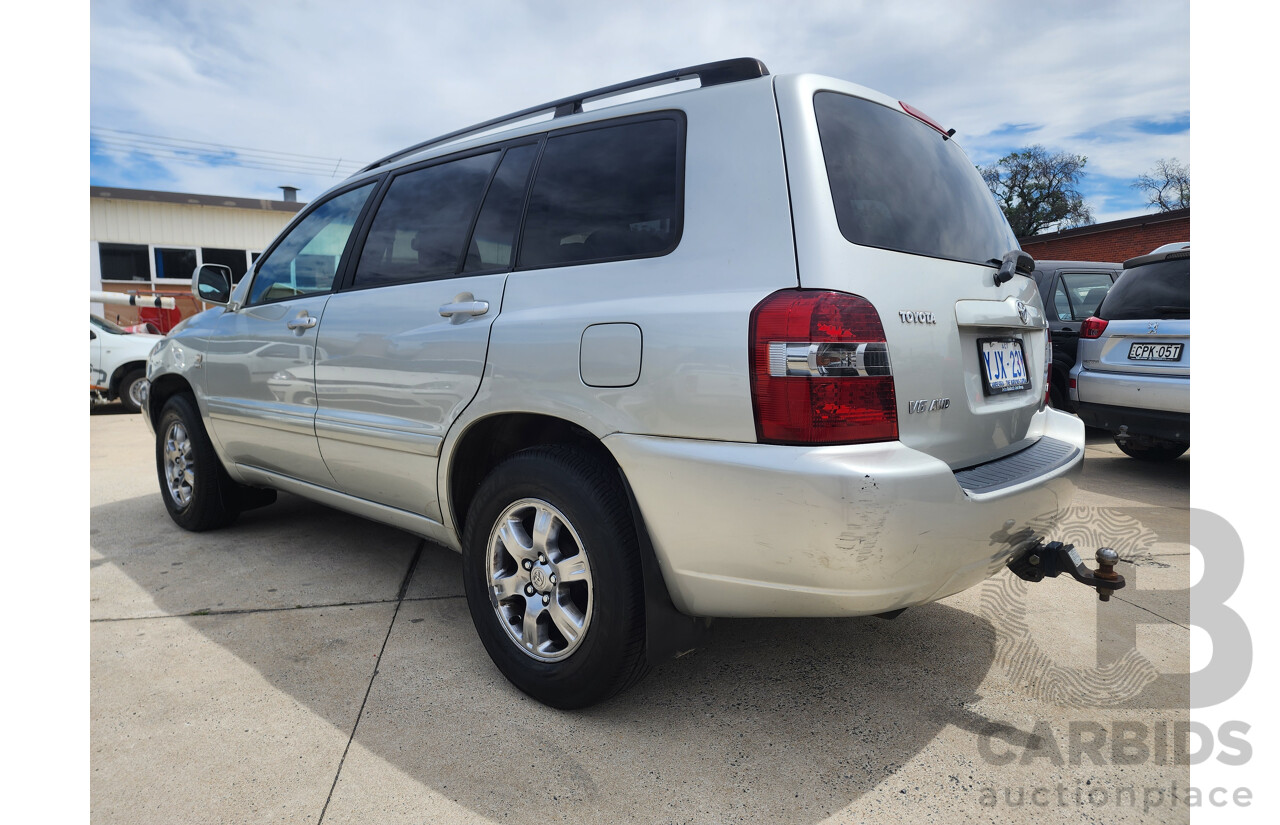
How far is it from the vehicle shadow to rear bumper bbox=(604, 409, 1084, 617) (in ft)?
1.49

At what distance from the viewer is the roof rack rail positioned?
218 cm

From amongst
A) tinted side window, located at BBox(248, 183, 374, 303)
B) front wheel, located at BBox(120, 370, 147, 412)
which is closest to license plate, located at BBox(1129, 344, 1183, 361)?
tinted side window, located at BBox(248, 183, 374, 303)

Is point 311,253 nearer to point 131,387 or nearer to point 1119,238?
point 131,387

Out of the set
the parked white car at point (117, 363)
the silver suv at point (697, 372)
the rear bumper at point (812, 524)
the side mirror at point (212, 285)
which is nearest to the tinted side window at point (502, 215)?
the silver suv at point (697, 372)

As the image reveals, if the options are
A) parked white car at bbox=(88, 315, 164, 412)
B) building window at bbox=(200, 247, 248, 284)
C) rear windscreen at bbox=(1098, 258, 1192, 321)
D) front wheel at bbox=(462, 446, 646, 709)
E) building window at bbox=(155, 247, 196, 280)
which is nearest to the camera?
front wheel at bbox=(462, 446, 646, 709)

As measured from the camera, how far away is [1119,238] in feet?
58.0

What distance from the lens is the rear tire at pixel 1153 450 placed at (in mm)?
6031

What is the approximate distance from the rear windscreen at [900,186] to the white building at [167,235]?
19.4 meters

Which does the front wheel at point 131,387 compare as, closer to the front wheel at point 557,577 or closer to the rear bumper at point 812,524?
A: the front wheel at point 557,577

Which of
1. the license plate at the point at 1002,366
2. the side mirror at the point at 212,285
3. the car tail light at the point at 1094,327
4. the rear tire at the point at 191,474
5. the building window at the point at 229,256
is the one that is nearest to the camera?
the license plate at the point at 1002,366

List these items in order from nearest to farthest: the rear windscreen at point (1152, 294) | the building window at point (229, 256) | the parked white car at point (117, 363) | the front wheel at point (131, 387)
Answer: the rear windscreen at point (1152, 294) → the parked white car at point (117, 363) → the front wheel at point (131, 387) → the building window at point (229, 256)

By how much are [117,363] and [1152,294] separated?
12.6 m

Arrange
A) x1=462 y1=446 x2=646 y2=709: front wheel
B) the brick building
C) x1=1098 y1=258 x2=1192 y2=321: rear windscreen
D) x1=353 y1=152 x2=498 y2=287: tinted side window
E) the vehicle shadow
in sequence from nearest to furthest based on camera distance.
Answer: the vehicle shadow → x1=462 y1=446 x2=646 y2=709: front wheel → x1=353 y1=152 x2=498 y2=287: tinted side window → x1=1098 y1=258 x2=1192 y2=321: rear windscreen → the brick building

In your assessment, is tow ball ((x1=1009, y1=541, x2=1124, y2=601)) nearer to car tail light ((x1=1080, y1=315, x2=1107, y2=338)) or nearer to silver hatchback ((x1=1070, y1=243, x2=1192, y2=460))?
silver hatchback ((x1=1070, y1=243, x2=1192, y2=460))
